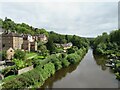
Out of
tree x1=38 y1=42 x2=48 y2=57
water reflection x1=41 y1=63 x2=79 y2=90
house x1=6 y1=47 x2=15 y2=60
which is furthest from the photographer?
tree x1=38 y1=42 x2=48 y2=57

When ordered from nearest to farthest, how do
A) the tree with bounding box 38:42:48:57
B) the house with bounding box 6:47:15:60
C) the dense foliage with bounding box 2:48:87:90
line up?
the dense foliage with bounding box 2:48:87:90, the house with bounding box 6:47:15:60, the tree with bounding box 38:42:48:57

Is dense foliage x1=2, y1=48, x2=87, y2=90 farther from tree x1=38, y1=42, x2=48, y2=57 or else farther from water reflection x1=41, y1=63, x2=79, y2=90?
tree x1=38, y1=42, x2=48, y2=57

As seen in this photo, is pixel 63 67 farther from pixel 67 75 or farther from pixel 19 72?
pixel 19 72

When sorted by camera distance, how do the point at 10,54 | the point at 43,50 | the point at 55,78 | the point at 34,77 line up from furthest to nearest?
the point at 43,50, the point at 10,54, the point at 55,78, the point at 34,77

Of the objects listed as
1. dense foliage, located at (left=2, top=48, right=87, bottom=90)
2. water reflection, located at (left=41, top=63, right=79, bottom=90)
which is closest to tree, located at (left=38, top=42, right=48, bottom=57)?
water reflection, located at (left=41, top=63, right=79, bottom=90)

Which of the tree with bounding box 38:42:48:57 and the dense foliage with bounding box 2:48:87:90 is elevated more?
the tree with bounding box 38:42:48:57

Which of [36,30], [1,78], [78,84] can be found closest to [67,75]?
[78,84]

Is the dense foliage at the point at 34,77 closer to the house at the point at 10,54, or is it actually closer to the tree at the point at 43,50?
the house at the point at 10,54

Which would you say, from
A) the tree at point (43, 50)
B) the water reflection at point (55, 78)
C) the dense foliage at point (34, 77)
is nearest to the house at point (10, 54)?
the dense foliage at point (34, 77)

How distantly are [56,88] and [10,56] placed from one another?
12.4 m

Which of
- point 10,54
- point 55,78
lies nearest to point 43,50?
point 10,54

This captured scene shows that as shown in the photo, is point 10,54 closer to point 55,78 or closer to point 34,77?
point 55,78

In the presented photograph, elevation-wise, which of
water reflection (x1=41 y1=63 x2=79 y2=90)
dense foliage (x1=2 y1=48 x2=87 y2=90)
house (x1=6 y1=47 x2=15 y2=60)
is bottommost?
water reflection (x1=41 y1=63 x2=79 y2=90)

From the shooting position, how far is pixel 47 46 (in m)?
43.6
